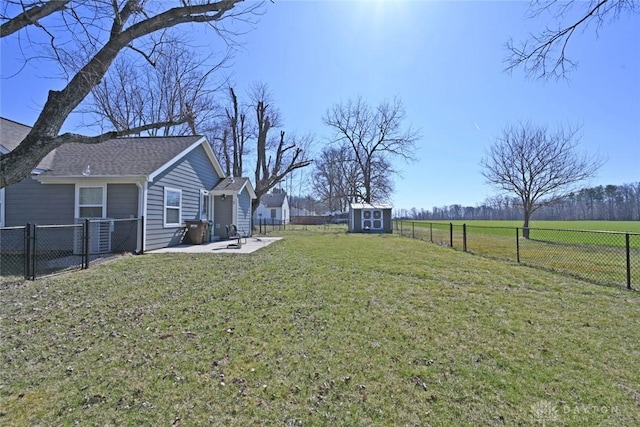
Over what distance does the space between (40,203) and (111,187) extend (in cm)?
216

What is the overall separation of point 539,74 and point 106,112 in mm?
20952

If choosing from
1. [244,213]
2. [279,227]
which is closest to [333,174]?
[279,227]

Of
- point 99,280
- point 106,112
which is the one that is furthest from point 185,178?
point 106,112

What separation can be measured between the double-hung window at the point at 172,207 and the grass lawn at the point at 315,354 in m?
4.93

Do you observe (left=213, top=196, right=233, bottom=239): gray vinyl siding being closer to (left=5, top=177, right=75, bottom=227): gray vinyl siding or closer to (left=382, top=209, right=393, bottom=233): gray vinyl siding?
(left=5, top=177, right=75, bottom=227): gray vinyl siding

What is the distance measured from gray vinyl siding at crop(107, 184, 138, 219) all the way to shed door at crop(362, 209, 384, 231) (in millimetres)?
18426

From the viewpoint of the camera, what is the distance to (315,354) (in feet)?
9.69

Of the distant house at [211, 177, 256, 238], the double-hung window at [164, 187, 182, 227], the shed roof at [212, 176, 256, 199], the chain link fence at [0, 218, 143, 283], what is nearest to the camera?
the chain link fence at [0, 218, 143, 283]

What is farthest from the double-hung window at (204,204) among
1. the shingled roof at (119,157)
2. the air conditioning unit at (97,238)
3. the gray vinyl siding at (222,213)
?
the air conditioning unit at (97,238)

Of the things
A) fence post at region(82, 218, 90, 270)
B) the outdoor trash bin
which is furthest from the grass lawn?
the outdoor trash bin

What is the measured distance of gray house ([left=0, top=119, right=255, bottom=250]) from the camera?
8.97 meters

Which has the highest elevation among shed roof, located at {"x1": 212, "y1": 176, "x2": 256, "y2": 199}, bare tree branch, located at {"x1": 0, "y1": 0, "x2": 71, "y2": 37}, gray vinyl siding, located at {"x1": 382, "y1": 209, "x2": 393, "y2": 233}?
bare tree branch, located at {"x1": 0, "y1": 0, "x2": 71, "y2": 37}

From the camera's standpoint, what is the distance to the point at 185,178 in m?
11.4

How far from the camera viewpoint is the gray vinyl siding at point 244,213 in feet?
50.4
